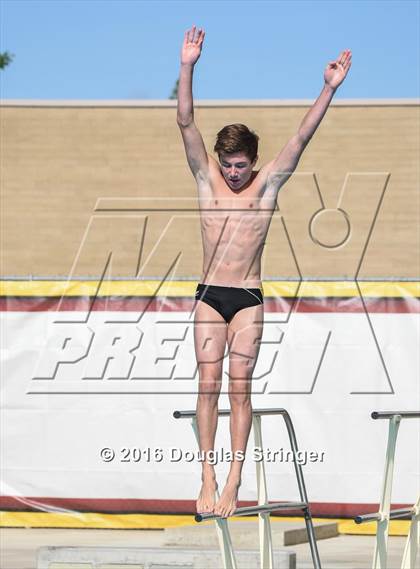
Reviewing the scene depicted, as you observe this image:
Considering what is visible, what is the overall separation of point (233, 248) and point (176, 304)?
24.3ft

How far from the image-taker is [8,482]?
14.7 metres

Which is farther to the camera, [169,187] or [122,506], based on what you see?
[169,187]

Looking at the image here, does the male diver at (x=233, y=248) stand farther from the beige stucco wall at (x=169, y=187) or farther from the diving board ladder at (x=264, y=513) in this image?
the beige stucco wall at (x=169, y=187)

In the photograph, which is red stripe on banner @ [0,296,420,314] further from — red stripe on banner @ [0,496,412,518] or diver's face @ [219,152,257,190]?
diver's face @ [219,152,257,190]

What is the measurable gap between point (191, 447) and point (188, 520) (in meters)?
0.83

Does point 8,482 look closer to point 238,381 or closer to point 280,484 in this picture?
point 280,484

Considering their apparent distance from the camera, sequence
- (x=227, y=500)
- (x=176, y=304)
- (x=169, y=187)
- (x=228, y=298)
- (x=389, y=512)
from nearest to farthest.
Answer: (x=228, y=298)
(x=227, y=500)
(x=389, y=512)
(x=176, y=304)
(x=169, y=187)

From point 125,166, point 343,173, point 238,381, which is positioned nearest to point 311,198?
point 343,173

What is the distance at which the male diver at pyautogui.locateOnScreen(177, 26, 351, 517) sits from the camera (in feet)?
23.4

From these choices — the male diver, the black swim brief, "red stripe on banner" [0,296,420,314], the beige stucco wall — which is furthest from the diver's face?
the beige stucco wall

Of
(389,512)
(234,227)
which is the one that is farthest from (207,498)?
(389,512)

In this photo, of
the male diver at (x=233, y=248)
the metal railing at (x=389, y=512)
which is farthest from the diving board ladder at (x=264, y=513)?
the male diver at (x=233, y=248)

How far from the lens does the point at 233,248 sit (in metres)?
7.23

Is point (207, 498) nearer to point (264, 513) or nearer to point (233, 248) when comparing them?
point (264, 513)
